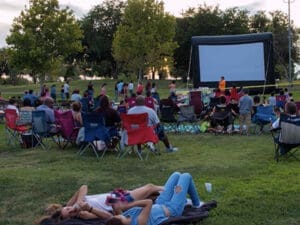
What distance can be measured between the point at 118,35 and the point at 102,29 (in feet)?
50.6

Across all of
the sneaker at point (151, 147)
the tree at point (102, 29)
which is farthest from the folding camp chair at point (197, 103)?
the tree at point (102, 29)

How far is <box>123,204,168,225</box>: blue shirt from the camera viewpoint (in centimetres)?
452

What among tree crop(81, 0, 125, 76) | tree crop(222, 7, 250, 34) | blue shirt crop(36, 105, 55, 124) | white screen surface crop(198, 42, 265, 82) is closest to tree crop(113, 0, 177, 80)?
tree crop(222, 7, 250, 34)

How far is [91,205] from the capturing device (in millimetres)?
4816

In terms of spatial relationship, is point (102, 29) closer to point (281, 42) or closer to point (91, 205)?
point (281, 42)

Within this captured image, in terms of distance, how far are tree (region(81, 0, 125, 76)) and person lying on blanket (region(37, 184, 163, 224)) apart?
2029 inches

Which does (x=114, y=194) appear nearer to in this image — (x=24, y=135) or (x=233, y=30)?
(x=24, y=135)

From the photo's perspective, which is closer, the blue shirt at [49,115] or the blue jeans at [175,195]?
the blue jeans at [175,195]

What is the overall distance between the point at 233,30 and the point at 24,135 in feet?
143

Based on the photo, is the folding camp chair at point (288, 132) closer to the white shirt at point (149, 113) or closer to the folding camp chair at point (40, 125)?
the white shirt at point (149, 113)

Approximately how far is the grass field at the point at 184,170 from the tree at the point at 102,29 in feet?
150

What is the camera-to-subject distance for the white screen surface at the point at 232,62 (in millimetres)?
25500

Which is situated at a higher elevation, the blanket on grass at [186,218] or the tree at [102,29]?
the tree at [102,29]

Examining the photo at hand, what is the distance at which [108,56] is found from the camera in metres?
58.2
